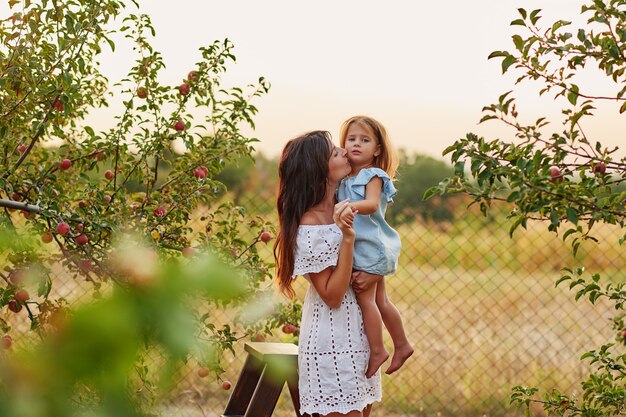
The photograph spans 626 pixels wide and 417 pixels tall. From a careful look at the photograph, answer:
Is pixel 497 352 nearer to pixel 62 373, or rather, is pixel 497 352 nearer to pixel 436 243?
pixel 436 243

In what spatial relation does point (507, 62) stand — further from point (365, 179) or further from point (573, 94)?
point (365, 179)

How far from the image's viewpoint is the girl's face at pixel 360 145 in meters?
2.68

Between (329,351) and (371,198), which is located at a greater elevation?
(371,198)

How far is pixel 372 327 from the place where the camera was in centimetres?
261

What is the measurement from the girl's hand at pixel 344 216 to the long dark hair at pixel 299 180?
0.54 feet

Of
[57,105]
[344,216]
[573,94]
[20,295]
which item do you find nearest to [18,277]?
[344,216]

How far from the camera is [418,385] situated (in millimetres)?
6293

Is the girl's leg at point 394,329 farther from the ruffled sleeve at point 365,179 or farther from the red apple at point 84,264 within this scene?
the red apple at point 84,264

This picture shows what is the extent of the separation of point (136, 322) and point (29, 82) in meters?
2.95

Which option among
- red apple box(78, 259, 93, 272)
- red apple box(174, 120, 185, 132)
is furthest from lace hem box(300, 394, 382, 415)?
red apple box(174, 120, 185, 132)

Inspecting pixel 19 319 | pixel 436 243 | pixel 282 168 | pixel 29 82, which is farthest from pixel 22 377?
pixel 436 243

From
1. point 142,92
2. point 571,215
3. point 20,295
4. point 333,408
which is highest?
point 142,92

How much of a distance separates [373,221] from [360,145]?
228 millimetres

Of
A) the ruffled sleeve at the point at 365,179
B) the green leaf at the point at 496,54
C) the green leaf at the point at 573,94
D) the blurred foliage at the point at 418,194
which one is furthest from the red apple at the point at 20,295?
the blurred foliage at the point at 418,194
